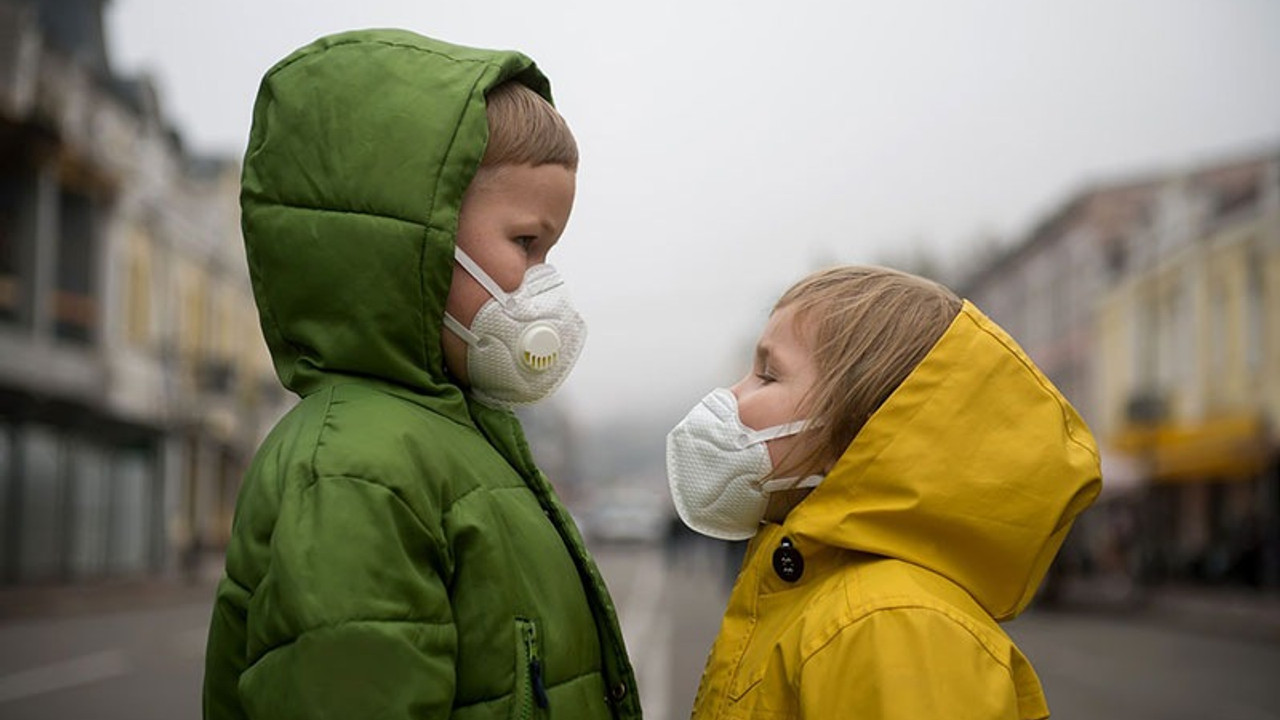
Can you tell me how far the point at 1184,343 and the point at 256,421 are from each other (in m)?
25.3

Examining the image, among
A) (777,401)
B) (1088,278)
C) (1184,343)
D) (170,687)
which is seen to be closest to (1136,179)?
(1088,278)

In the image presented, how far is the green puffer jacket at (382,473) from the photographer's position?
180cm

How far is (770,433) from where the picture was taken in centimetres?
229

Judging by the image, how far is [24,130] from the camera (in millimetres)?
26281

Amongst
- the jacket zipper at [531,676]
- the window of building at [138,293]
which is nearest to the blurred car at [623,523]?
the window of building at [138,293]

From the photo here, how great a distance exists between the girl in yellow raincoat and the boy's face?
16.0 inches

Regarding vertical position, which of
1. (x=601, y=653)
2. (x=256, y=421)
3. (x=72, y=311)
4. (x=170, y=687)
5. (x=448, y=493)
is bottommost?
(x=256, y=421)

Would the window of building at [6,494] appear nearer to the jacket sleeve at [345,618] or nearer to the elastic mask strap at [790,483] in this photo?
the elastic mask strap at [790,483]

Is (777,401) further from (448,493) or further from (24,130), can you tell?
(24,130)

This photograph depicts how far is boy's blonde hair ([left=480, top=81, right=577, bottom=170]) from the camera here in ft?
7.14

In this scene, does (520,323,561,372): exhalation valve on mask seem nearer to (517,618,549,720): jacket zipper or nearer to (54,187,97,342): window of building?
(517,618,549,720): jacket zipper

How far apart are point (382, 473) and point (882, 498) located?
0.73m

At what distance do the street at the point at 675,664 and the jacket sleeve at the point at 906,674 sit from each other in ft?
22.0

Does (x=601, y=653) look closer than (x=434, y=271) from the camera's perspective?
No
